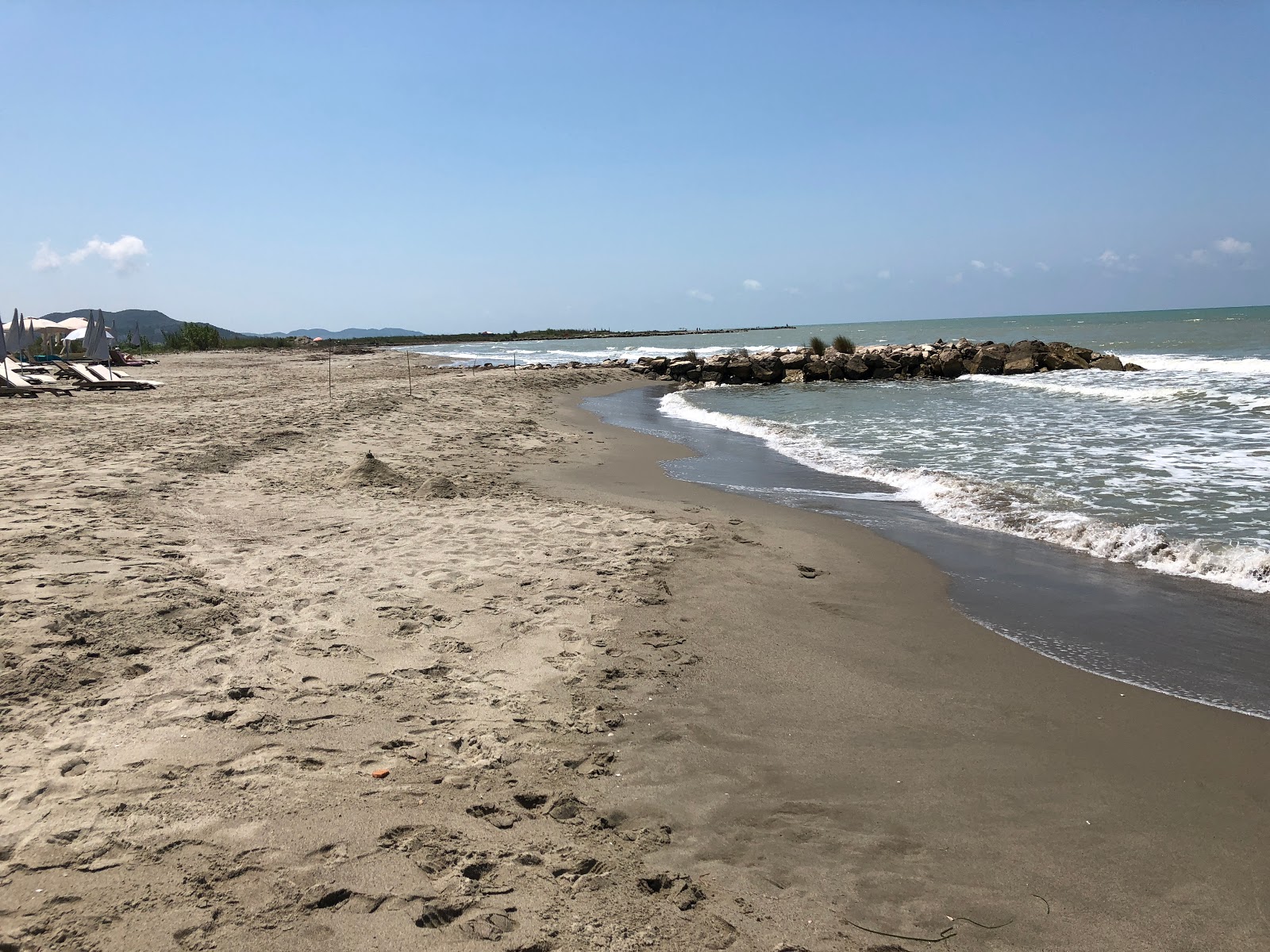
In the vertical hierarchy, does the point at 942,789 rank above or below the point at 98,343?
below

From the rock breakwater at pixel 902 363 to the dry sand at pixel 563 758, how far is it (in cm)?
2315

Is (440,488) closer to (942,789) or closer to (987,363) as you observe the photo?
(942,789)

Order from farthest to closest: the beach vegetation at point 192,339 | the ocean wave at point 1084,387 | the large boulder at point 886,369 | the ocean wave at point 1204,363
→ the beach vegetation at point 192,339, the large boulder at point 886,369, the ocean wave at point 1204,363, the ocean wave at point 1084,387

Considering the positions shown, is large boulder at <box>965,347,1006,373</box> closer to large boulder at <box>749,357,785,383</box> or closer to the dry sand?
large boulder at <box>749,357,785,383</box>

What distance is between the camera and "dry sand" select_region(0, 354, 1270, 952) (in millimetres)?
2373

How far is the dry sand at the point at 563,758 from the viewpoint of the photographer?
7.79 ft

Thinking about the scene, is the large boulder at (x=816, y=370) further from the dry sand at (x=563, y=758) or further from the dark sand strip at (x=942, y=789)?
the dark sand strip at (x=942, y=789)

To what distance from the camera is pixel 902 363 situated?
2950cm

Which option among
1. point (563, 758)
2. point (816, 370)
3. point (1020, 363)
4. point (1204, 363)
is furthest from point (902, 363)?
point (563, 758)

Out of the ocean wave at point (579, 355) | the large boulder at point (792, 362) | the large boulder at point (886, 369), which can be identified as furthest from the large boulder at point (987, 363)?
the ocean wave at point (579, 355)

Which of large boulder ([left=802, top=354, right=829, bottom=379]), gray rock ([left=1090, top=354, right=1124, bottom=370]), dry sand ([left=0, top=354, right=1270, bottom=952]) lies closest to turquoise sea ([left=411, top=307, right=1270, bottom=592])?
gray rock ([left=1090, top=354, right=1124, bottom=370])

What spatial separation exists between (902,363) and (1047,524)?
2363 centimetres

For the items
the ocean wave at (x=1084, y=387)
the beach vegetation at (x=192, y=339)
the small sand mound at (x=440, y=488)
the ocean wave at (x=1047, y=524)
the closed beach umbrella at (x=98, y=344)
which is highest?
the beach vegetation at (x=192, y=339)

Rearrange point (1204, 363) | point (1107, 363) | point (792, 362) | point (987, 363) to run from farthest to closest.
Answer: point (792, 362)
point (987, 363)
point (1107, 363)
point (1204, 363)
